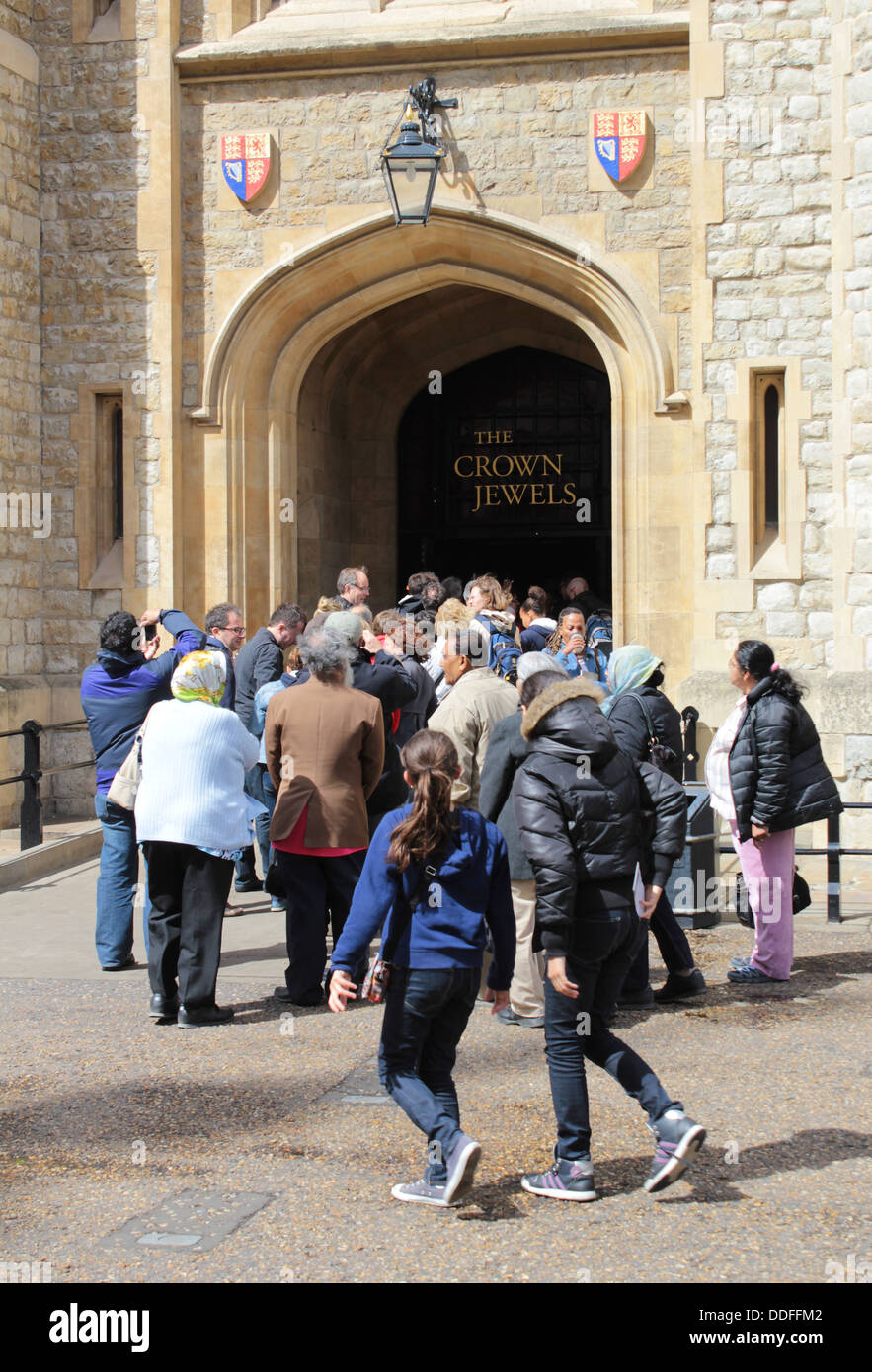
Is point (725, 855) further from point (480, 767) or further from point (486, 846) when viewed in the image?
point (486, 846)

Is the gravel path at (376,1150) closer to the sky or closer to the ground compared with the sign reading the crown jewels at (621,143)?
closer to the ground

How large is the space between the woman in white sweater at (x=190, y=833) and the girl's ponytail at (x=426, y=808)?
79.9 inches

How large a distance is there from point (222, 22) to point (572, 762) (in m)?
8.89

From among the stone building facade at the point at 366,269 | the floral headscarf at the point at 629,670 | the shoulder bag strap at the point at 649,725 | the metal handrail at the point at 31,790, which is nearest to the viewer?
the shoulder bag strap at the point at 649,725

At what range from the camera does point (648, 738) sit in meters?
6.10

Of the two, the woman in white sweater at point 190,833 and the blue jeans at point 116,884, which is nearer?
the woman in white sweater at point 190,833

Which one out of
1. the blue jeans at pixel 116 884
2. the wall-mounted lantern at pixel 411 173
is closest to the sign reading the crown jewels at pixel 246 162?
the wall-mounted lantern at pixel 411 173

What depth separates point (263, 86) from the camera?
11.2 m

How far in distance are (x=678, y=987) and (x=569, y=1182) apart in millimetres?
→ 2292

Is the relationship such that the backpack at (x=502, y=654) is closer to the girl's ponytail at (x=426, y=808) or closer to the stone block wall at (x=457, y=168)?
the girl's ponytail at (x=426, y=808)

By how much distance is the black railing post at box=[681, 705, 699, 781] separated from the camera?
9859 millimetres

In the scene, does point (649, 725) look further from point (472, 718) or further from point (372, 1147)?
point (372, 1147)

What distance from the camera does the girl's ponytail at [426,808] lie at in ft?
13.5

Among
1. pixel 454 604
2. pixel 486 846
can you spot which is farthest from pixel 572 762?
pixel 454 604
